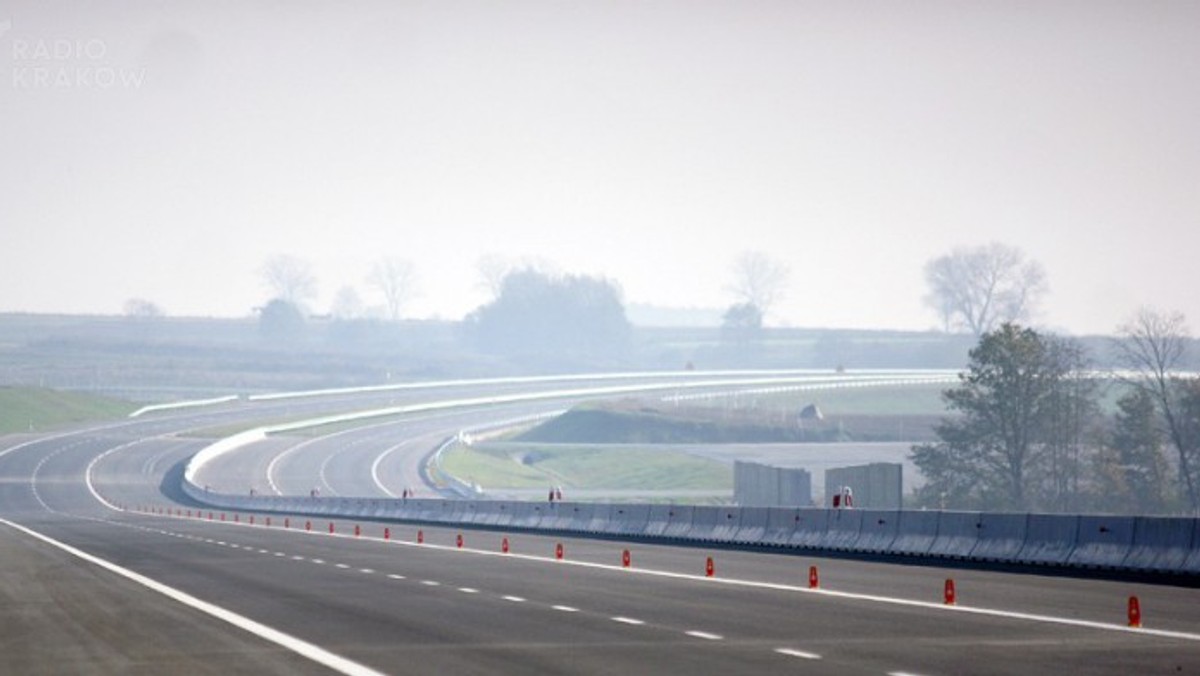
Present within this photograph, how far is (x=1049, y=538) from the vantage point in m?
34.3

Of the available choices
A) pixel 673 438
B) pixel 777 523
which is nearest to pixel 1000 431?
pixel 673 438

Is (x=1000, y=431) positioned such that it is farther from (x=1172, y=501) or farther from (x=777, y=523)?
(x=777, y=523)

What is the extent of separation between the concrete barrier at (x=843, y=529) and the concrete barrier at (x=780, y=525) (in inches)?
68.4

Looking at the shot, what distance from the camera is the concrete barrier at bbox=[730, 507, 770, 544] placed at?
46719mm

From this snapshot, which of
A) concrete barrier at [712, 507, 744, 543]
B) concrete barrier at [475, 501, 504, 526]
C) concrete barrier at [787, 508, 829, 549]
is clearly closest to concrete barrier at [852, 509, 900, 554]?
concrete barrier at [787, 508, 829, 549]

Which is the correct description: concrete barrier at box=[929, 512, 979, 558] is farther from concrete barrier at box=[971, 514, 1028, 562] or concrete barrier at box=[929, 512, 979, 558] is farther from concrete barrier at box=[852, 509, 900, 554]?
concrete barrier at box=[852, 509, 900, 554]

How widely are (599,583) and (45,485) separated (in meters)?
99.0

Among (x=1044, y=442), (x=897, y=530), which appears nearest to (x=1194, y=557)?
(x=897, y=530)

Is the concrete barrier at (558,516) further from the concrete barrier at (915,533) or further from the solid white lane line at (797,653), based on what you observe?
the solid white lane line at (797,653)

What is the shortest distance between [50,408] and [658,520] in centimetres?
13827

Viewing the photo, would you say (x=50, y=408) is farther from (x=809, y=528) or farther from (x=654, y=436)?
(x=809, y=528)

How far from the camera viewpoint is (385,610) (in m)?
25.9

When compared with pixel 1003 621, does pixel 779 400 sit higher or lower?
higher

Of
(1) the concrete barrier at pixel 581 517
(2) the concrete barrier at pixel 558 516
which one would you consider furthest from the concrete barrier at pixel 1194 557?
(2) the concrete barrier at pixel 558 516
